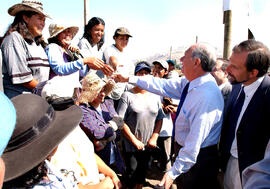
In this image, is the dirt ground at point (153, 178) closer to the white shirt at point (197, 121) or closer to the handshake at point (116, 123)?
the handshake at point (116, 123)

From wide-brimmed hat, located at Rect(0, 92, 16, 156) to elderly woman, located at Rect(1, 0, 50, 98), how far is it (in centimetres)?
180

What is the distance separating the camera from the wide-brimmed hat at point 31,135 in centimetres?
101

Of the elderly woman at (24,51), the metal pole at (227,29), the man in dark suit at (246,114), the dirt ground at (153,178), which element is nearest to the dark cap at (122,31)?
the elderly woman at (24,51)

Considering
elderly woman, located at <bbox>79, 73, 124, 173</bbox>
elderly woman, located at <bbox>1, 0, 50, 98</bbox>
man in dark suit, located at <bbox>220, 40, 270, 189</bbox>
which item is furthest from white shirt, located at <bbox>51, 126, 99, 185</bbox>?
man in dark suit, located at <bbox>220, 40, 270, 189</bbox>

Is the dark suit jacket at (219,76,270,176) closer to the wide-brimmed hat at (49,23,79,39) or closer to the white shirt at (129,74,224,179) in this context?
the white shirt at (129,74,224,179)

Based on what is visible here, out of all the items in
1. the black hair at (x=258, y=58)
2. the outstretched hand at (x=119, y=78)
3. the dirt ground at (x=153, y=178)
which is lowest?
the dirt ground at (x=153, y=178)

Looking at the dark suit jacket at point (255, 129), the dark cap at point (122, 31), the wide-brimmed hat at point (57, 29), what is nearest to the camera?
the dark suit jacket at point (255, 129)

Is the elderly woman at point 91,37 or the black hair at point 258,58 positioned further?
the elderly woman at point 91,37

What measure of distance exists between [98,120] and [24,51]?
1.18 meters

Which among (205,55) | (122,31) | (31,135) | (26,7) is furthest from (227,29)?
(31,135)

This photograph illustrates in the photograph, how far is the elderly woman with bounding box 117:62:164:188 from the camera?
10.2ft

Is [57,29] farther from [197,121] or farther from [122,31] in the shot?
[197,121]

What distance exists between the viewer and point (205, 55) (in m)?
2.13

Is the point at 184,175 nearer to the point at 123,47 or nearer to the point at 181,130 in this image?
the point at 181,130
